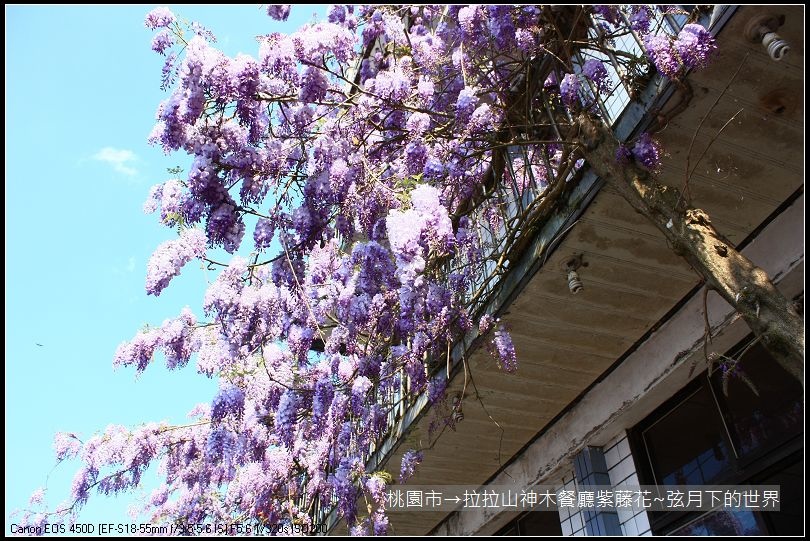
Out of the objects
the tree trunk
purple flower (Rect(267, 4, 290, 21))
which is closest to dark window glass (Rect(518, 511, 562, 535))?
the tree trunk

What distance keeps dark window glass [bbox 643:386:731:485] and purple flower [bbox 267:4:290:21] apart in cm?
494

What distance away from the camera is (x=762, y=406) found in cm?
498

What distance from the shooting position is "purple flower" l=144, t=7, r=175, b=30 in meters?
5.76

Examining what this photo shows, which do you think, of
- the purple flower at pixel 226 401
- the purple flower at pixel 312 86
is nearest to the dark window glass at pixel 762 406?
the purple flower at pixel 312 86

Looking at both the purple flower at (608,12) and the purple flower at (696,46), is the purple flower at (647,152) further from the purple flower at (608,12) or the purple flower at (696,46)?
the purple flower at (608,12)

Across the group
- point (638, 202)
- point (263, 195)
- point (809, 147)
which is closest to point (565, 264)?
point (638, 202)

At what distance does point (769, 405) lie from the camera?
16.1 ft

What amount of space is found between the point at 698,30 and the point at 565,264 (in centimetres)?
196

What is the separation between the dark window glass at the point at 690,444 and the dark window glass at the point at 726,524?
290 millimetres

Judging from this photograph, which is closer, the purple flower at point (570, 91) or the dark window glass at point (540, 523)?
the purple flower at point (570, 91)

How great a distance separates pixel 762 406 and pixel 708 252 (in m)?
2.35

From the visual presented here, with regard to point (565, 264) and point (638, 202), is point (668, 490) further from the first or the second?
point (638, 202)

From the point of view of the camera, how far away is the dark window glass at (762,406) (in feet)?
15.5

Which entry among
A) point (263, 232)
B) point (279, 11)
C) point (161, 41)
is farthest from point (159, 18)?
point (263, 232)
